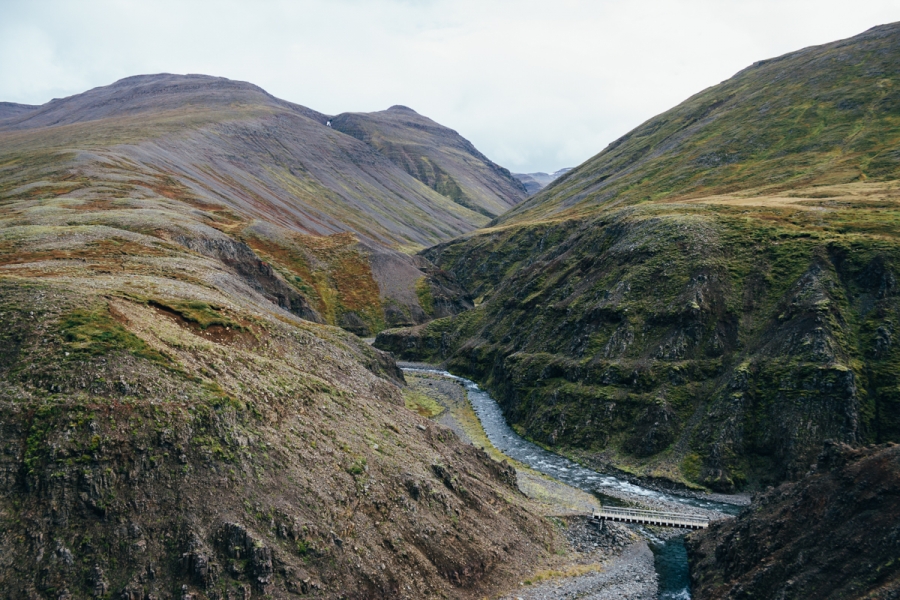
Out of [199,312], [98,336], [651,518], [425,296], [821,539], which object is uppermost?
[199,312]

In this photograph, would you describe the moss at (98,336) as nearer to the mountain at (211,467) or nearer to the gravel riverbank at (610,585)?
the mountain at (211,467)

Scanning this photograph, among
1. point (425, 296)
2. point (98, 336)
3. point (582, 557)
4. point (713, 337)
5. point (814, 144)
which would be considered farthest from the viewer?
point (425, 296)

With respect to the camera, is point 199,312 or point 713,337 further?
point 713,337

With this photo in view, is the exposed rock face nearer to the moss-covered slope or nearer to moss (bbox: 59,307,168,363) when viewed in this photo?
moss (bbox: 59,307,168,363)

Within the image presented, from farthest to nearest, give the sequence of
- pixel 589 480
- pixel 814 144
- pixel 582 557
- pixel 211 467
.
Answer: pixel 814 144 → pixel 589 480 → pixel 582 557 → pixel 211 467

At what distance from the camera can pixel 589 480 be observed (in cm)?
7162

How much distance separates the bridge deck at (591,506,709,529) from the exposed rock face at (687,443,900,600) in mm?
8049

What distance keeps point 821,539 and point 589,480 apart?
34262 millimetres

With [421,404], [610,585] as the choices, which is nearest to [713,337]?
[421,404]

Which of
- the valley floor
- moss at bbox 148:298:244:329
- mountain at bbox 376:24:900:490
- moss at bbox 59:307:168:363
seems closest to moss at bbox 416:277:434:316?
mountain at bbox 376:24:900:490

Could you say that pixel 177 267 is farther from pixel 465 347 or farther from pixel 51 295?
pixel 465 347

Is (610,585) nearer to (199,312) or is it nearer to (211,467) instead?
(211,467)

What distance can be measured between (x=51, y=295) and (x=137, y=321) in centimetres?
702

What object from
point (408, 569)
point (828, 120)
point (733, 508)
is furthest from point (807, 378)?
point (828, 120)
